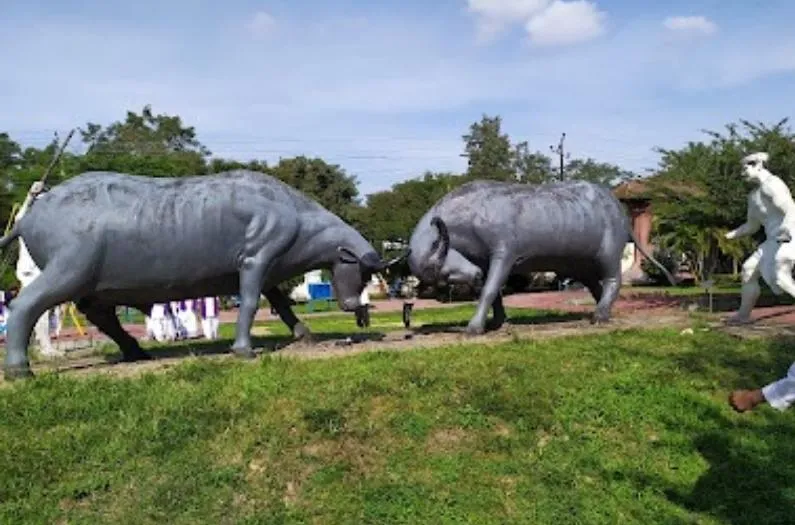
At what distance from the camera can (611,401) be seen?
761 cm

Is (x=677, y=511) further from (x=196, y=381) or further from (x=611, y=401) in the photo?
(x=196, y=381)

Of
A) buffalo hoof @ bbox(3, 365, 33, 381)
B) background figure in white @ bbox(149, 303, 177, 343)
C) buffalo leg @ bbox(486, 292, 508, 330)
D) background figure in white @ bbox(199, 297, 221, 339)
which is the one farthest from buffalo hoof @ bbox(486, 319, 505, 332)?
background figure in white @ bbox(149, 303, 177, 343)

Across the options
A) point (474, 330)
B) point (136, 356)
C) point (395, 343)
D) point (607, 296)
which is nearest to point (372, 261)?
point (395, 343)

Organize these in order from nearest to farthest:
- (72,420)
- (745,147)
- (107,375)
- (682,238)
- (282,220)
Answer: (72,420) → (107,375) → (282,220) → (745,147) → (682,238)

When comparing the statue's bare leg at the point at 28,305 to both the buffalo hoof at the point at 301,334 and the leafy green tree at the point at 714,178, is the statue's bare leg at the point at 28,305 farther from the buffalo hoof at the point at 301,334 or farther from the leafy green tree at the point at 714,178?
the leafy green tree at the point at 714,178

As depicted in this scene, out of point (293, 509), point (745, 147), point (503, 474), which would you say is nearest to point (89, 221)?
point (293, 509)

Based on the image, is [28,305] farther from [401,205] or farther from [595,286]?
[401,205]

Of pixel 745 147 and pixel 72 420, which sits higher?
pixel 745 147

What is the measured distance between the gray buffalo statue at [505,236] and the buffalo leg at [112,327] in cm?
336

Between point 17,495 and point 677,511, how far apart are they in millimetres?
4406

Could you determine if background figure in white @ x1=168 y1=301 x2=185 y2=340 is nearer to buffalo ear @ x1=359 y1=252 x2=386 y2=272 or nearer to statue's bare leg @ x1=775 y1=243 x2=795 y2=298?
buffalo ear @ x1=359 y1=252 x2=386 y2=272

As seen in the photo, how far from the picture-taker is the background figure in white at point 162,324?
17703mm

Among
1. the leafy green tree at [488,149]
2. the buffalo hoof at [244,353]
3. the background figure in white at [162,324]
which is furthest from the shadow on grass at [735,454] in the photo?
the leafy green tree at [488,149]

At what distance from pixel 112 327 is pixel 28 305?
5.55 feet
